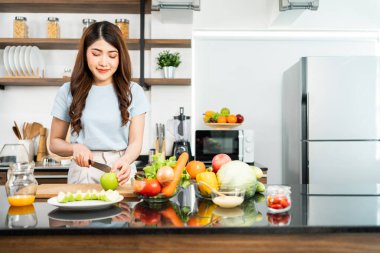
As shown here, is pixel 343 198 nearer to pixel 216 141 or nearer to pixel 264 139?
pixel 216 141

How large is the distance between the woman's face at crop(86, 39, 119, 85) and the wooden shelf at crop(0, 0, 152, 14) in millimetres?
2006

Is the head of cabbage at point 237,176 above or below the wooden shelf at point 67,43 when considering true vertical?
below

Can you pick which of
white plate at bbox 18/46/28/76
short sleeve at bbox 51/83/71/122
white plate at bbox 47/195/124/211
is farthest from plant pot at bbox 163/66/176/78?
white plate at bbox 47/195/124/211

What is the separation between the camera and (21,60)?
12.6 feet

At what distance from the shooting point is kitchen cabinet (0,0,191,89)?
381 centimetres

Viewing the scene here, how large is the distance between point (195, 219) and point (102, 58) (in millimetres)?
951

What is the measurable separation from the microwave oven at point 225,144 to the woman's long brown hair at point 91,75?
1.67 meters

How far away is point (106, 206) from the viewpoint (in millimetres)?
1448

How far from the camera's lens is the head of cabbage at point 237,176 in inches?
61.2

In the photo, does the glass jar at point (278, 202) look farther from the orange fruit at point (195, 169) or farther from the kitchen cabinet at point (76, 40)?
the kitchen cabinet at point (76, 40)

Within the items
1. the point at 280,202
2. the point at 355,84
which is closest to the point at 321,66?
the point at 355,84

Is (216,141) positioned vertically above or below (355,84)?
below

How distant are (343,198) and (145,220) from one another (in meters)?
0.87

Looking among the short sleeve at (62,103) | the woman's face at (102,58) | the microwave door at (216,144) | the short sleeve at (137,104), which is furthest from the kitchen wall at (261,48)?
the woman's face at (102,58)
